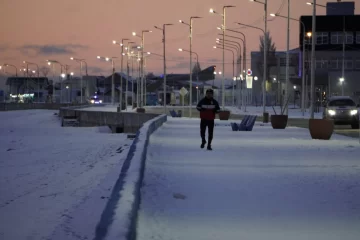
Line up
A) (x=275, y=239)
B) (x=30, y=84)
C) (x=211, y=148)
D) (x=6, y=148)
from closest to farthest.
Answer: (x=275, y=239), (x=211, y=148), (x=6, y=148), (x=30, y=84)

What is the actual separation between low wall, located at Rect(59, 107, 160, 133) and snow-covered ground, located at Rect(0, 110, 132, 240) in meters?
22.3

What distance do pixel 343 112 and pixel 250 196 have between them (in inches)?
1125

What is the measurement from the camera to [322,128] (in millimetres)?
26641

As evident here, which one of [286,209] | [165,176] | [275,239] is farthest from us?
[165,176]

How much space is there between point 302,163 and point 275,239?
9120mm

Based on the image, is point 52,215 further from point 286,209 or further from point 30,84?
point 30,84

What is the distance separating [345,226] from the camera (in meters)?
8.84

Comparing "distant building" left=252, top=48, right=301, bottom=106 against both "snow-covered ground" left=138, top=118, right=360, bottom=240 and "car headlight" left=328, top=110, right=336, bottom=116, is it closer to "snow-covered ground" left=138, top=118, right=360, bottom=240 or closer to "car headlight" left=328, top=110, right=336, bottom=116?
"car headlight" left=328, top=110, right=336, bottom=116

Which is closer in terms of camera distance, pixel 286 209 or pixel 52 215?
pixel 286 209

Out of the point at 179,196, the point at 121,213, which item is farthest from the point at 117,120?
the point at 121,213

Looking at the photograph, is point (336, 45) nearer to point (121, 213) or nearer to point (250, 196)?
point (250, 196)

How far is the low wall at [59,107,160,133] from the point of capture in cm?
5377

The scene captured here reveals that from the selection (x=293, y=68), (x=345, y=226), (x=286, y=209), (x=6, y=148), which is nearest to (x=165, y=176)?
(x=286, y=209)

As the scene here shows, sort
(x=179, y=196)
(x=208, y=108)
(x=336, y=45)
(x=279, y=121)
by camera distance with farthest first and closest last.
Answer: (x=336, y=45) < (x=279, y=121) < (x=208, y=108) < (x=179, y=196)
